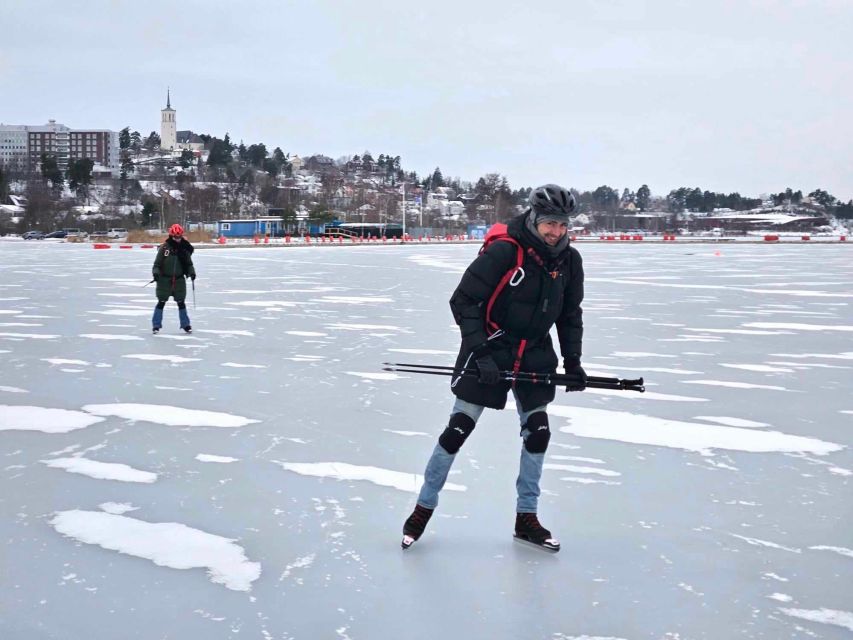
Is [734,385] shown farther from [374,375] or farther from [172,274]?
[172,274]

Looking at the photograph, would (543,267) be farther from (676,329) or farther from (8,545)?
(676,329)

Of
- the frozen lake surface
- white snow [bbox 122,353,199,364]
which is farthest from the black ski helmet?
white snow [bbox 122,353,199,364]

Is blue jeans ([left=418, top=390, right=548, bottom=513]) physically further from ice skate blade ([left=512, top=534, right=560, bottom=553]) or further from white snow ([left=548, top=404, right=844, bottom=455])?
white snow ([left=548, top=404, right=844, bottom=455])

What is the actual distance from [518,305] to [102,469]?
2.55 m

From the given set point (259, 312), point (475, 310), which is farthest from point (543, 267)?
point (259, 312)

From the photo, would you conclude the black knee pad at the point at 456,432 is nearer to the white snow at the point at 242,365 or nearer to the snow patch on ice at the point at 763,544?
the snow patch on ice at the point at 763,544

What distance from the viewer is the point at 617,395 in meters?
6.93

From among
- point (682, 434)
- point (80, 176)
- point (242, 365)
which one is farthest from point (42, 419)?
point (80, 176)

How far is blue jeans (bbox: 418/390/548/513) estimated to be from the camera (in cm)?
370

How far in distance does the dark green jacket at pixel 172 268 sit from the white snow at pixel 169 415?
4.40 m

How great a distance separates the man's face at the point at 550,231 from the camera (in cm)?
346

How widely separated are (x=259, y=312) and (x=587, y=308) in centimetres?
502

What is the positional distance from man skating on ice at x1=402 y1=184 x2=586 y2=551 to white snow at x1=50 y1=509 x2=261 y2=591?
0.70 meters

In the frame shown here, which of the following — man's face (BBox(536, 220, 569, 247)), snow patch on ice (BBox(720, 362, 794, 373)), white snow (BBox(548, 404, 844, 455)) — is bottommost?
white snow (BBox(548, 404, 844, 455))
